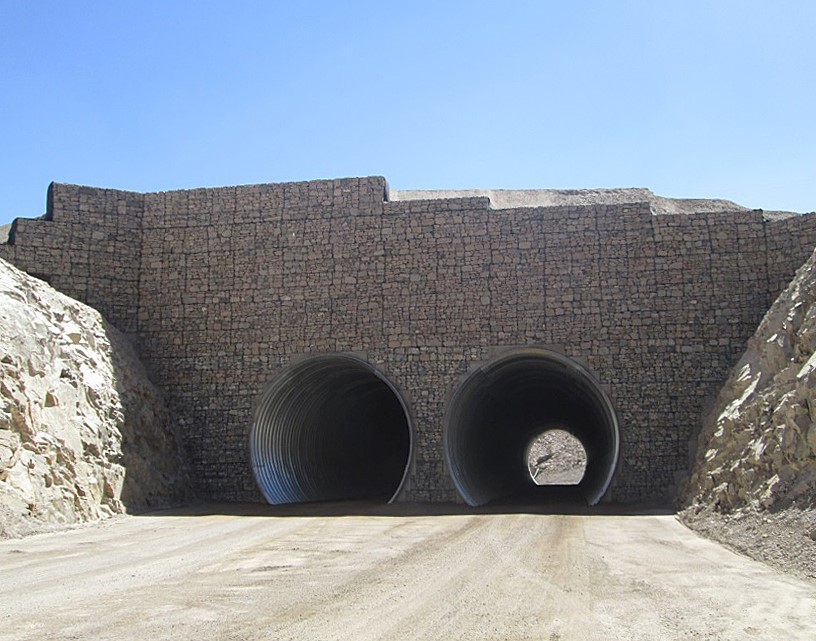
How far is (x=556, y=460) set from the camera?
42.3m

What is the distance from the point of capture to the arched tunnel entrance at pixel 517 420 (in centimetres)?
1675

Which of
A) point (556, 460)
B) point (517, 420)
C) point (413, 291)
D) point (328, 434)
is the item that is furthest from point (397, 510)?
point (556, 460)

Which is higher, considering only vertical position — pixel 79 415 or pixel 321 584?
pixel 79 415

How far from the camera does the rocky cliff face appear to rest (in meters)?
12.7

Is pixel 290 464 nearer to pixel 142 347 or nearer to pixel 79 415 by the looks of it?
pixel 142 347

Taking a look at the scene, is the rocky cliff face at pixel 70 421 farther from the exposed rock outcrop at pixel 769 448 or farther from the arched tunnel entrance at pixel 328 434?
the exposed rock outcrop at pixel 769 448

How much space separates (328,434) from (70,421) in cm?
811

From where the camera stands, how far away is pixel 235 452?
695 inches

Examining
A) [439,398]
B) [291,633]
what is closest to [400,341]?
[439,398]

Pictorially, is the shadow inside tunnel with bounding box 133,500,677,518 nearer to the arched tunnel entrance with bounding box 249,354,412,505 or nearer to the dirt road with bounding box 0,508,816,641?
the arched tunnel entrance with bounding box 249,354,412,505

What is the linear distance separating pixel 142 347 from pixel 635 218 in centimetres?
1105

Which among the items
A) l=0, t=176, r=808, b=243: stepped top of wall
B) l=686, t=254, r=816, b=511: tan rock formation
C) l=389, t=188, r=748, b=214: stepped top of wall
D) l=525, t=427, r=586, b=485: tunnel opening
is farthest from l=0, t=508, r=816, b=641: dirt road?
l=525, t=427, r=586, b=485: tunnel opening

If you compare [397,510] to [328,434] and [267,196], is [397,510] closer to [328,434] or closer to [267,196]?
[328,434]

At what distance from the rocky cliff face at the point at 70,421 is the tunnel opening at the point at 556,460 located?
25607mm
